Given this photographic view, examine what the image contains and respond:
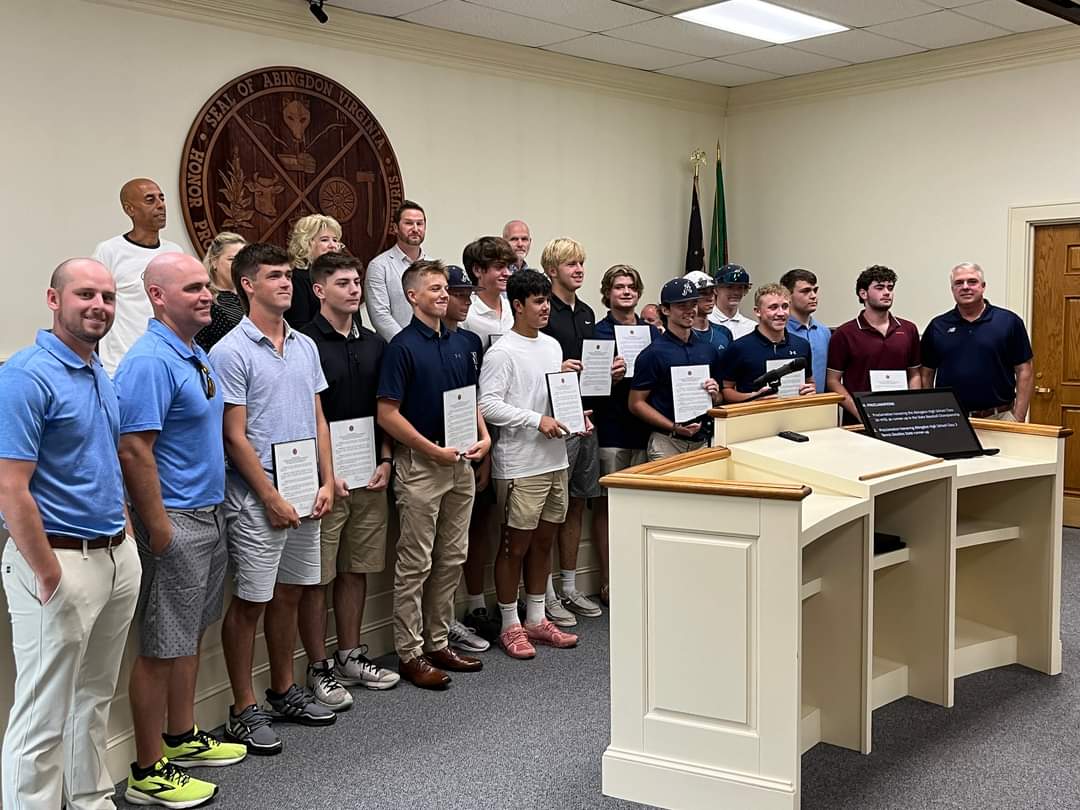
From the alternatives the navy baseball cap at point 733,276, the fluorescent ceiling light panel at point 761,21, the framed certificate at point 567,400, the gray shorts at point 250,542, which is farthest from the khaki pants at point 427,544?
the fluorescent ceiling light panel at point 761,21

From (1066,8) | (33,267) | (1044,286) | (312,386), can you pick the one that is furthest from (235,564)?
(1044,286)

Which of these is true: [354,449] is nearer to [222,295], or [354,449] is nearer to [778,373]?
[222,295]

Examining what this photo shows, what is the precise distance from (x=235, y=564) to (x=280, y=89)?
3.11 metres

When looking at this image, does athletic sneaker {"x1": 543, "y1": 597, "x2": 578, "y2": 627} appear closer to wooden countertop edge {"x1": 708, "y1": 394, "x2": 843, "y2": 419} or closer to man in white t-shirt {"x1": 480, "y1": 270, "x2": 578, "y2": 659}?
man in white t-shirt {"x1": 480, "y1": 270, "x2": 578, "y2": 659}

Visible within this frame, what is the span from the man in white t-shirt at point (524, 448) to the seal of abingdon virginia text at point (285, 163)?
6.16 feet

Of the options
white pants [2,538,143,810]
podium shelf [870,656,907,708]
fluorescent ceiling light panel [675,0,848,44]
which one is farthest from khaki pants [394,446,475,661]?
fluorescent ceiling light panel [675,0,848,44]

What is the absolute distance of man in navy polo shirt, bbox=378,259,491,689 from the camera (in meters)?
3.99

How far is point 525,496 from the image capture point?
4.42 m

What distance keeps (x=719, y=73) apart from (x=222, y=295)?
4686 mm

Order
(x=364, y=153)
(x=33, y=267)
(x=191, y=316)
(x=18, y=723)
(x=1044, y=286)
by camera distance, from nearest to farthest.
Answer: (x=18, y=723) < (x=191, y=316) < (x=33, y=267) < (x=364, y=153) < (x=1044, y=286)

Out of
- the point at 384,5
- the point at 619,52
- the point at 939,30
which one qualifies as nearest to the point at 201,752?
the point at 384,5

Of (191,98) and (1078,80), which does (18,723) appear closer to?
(191,98)

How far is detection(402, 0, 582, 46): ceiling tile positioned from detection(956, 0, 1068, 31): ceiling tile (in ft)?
7.41

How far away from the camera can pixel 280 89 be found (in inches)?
221
